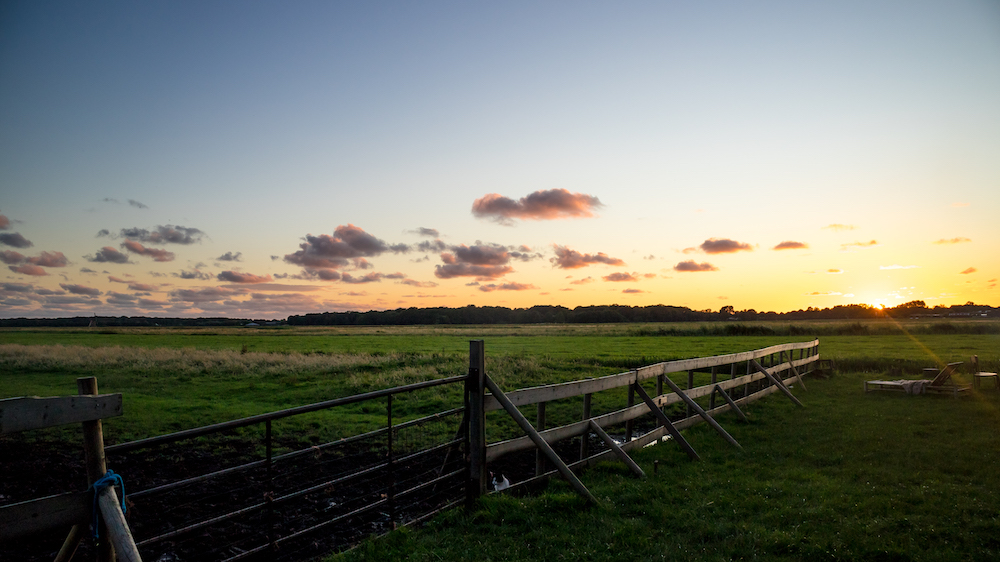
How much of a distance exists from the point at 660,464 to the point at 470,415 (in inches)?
149

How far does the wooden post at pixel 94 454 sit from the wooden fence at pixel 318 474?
39 mm

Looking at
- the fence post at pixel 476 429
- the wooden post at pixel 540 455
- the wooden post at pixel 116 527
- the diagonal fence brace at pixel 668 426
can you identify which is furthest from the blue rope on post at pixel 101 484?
the diagonal fence brace at pixel 668 426

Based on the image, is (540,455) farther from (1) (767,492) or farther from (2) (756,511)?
(1) (767,492)

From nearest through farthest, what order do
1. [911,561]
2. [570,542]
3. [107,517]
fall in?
1. [107,517]
2. [911,561]
3. [570,542]

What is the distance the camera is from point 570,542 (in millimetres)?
5492

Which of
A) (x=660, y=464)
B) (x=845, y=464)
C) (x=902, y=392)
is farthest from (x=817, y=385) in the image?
(x=660, y=464)

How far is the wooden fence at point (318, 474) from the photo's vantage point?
4.00 metres

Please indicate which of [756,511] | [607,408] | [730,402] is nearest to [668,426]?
[756,511]

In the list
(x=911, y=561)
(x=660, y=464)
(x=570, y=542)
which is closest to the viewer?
(x=911, y=561)

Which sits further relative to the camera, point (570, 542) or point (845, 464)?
point (845, 464)

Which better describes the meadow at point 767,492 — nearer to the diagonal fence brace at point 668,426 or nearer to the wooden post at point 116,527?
the diagonal fence brace at point 668,426

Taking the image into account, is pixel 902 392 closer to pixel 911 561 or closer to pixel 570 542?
pixel 911 561

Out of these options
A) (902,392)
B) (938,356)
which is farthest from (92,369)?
(938,356)

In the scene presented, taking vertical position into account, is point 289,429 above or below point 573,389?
below
